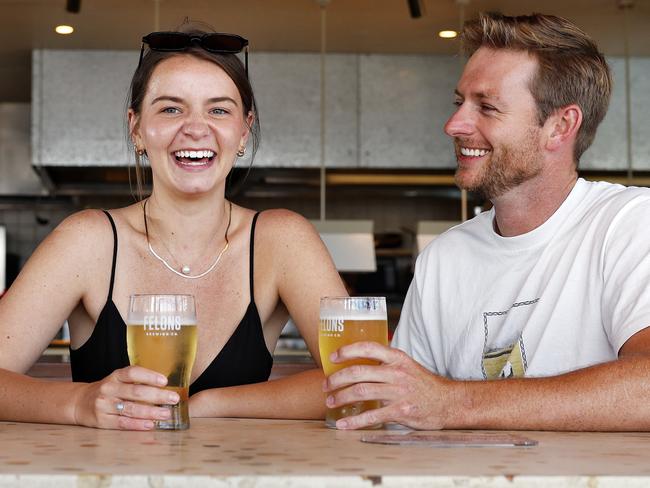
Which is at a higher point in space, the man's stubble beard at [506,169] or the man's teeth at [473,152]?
the man's teeth at [473,152]

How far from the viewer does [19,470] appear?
86 cm

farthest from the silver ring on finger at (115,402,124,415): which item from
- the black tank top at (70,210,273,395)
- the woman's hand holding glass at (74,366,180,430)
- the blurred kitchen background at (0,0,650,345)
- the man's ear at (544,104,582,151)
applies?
the blurred kitchen background at (0,0,650,345)

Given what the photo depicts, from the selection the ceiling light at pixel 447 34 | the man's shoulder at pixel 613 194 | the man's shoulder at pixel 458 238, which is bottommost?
the man's shoulder at pixel 458 238

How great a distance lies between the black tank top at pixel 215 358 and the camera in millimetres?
1824

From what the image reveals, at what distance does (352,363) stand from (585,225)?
0.70 m

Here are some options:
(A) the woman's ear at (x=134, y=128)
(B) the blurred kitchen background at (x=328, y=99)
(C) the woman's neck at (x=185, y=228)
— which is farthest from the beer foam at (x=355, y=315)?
(B) the blurred kitchen background at (x=328, y=99)

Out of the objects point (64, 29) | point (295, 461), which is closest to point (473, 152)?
point (295, 461)

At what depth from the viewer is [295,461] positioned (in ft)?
3.07

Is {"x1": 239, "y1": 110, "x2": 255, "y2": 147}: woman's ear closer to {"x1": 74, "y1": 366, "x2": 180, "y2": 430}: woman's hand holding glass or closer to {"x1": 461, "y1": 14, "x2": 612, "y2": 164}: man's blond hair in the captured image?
{"x1": 461, "y1": 14, "x2": 612, "y2": 164}: man's blond hair

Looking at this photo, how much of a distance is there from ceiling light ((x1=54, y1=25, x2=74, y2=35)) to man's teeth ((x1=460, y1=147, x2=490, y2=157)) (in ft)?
15.5

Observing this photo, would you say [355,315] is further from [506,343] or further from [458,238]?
[458,238]

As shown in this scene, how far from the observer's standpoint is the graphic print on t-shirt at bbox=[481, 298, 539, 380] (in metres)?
1.72

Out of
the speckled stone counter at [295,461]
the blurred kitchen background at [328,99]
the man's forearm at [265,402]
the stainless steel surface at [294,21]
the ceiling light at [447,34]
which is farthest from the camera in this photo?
the ceiling light at [447,34]

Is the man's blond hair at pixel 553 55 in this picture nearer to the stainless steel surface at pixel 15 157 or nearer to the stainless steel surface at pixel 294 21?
the stainless steel surface at pixel 294 21
